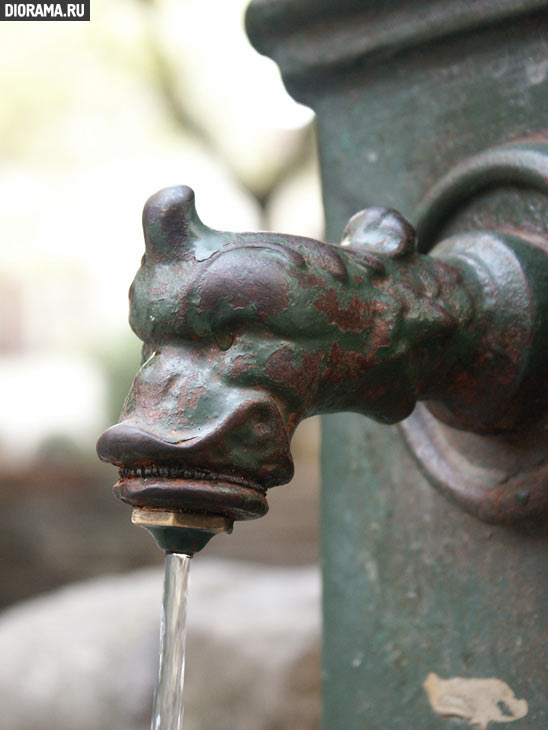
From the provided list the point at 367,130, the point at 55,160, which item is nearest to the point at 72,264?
the point at 55,160

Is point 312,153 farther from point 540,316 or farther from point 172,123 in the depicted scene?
point 540,316

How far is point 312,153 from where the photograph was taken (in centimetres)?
636

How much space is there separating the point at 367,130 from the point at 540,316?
0.97 ft

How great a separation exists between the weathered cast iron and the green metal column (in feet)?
0.35

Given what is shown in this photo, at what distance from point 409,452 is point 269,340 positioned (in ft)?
0.95

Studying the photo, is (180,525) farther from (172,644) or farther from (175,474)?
(172,644)

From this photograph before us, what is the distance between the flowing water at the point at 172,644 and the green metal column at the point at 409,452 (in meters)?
0.23

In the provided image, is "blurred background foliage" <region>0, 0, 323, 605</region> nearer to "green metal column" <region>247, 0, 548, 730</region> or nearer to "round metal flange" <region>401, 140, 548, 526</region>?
"green metal column" <region>247, 0, 548, 730</region>

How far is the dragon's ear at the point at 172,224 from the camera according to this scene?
580mm

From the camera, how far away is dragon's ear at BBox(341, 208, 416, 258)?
641 millimetres

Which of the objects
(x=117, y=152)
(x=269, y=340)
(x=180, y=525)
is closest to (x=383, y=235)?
(x=269, y=340)

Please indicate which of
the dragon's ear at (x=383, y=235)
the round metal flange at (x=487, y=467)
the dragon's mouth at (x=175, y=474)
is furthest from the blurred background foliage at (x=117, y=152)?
the dragon's mouth at (x=175, y=474)

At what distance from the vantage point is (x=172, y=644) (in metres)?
0.67

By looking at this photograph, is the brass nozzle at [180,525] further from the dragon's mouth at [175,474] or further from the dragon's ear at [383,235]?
the dragon's ear at [383,235]
